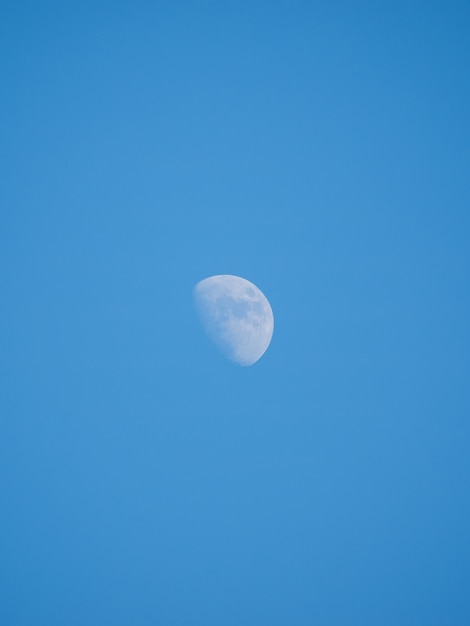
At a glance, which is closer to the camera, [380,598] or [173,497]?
[173,497]

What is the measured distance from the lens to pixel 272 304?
5.37ft

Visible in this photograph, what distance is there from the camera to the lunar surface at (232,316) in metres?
1.58

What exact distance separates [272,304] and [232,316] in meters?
0.18

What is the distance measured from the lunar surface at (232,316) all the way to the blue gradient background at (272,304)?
59 mm

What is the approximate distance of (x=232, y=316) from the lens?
1591mm

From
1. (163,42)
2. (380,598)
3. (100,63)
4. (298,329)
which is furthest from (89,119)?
(380,598)

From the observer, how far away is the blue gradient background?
1514 millimetres

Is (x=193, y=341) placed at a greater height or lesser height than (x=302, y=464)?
greater

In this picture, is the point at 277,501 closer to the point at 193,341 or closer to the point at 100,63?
the point at 193,341

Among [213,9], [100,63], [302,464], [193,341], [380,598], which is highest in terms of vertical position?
[213,9]

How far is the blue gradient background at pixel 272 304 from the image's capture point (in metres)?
1.51

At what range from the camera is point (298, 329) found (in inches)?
64.6

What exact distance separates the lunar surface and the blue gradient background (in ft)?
0.19

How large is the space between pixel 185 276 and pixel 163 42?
997 millimetres
